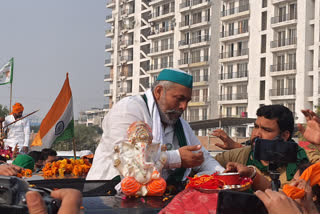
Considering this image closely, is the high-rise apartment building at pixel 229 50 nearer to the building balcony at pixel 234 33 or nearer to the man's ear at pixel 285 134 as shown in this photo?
the building balcony at pixel 234 33

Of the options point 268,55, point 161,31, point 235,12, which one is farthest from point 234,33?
point 161,31

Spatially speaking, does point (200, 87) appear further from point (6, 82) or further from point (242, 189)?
→ point (242, 189)

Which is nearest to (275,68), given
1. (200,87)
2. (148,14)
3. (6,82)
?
(200,87)

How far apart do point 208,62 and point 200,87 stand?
348cm

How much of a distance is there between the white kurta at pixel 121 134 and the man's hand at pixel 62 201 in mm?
1994

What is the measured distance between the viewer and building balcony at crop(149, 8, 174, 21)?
68188 mm

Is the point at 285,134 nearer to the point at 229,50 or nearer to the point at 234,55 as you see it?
the point at 234,55

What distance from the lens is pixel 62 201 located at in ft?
5.90

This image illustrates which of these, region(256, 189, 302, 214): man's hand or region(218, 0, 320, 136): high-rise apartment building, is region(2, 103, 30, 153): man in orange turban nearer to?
region(256, 189, 302, 214): man's hand

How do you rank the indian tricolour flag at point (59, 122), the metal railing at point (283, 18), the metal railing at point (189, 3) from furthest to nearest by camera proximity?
the metal railing at point (189, 3) → the metal railing at point (283, 18) → the indian tricolour flag at point (59, 122)

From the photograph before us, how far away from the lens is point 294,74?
52938 mm

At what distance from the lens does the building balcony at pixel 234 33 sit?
5798cm

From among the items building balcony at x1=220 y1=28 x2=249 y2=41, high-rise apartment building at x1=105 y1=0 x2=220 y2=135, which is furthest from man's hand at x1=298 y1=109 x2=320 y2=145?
high-rise apartment building at x1=105 y1=0 x2=220 y2=135

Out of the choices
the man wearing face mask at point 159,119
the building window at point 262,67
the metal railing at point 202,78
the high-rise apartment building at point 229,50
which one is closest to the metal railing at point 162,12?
the high-rise apartment building at point 229,50
